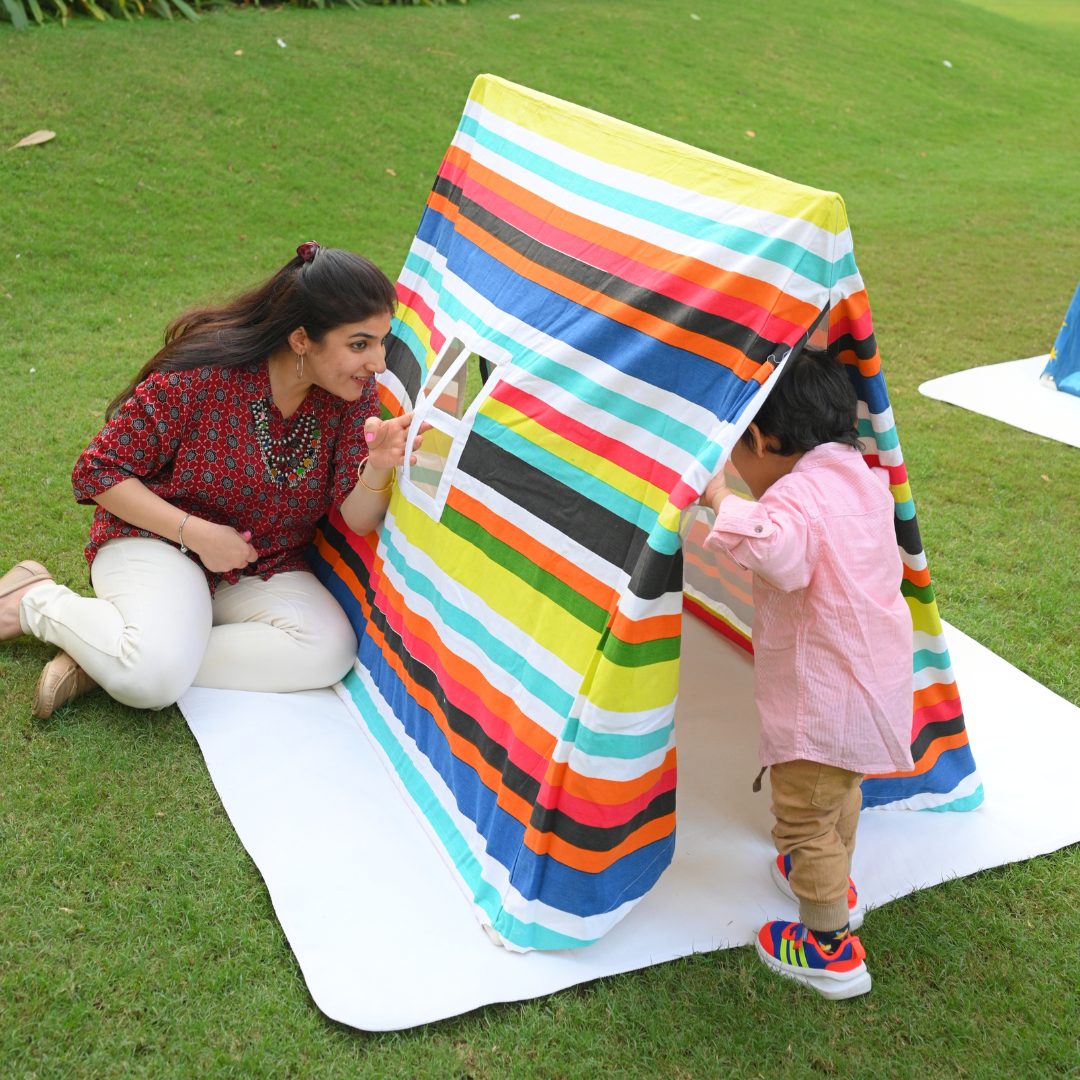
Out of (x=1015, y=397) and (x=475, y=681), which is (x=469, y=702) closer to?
(x=475, y=681)

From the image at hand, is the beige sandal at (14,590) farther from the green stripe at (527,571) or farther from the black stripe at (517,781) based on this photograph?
the green stripe at (527,571)

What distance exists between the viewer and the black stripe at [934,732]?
273 centimetres

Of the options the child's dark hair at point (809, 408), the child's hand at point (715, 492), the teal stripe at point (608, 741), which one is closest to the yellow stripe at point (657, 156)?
the child's dark hair at point (809, 408)

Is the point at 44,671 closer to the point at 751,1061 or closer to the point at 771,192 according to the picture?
the point at 751,1061

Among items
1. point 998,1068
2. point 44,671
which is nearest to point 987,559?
point 998,1068

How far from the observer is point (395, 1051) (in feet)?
6.79

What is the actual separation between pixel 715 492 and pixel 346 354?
3.86ft

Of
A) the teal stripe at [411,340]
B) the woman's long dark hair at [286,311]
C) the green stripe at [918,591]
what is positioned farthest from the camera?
the teal stripe at [411,340]

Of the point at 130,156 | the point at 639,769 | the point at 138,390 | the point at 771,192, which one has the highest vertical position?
the point at 771,192

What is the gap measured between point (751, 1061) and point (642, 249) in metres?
1.80

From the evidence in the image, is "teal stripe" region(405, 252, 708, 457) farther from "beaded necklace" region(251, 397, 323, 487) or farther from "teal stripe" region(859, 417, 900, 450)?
"beaded necklace" region(251, 397, 323, 487)

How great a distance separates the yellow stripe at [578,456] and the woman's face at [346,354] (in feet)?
1.29

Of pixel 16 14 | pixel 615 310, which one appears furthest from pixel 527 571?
pixel 16 14

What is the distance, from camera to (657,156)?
2.52m
